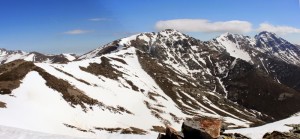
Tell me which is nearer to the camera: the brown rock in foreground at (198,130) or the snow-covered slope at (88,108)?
the brown rock in foreground at (198,130)

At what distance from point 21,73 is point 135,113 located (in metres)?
39.2

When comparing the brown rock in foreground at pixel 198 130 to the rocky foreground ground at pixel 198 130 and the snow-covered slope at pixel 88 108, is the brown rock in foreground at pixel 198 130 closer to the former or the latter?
the rocky foreground ground at pixel 198 130

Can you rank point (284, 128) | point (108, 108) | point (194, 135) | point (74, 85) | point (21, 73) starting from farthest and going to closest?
point (74, 85) < point (108, 108) < point (21, 73) < point (284, 128) < point (194, 135)

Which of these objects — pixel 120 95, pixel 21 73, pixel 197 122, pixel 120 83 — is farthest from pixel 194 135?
pixel 120 83

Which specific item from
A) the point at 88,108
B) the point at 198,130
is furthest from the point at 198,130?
the point at 88,108

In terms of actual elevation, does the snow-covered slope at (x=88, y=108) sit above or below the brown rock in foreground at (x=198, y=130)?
below

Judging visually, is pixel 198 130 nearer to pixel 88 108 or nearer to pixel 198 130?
pixel 198 130

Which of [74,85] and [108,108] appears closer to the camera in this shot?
[108,108]

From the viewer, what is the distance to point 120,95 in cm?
13550

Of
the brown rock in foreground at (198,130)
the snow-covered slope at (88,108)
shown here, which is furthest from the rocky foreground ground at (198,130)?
the snow-covered slope at (88,108)

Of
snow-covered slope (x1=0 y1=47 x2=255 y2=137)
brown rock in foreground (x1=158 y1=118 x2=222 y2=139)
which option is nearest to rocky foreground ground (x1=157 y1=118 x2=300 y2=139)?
brown rock in foreground (x1=158 y1=118 x2=222 y2=139)

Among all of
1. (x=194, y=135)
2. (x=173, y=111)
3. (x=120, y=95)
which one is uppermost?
(x=194, y=135)

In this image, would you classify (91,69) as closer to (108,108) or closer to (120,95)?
(120,95)

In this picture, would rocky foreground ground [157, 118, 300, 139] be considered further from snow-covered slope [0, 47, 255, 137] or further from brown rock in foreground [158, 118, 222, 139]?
snow-covered slope [0, 47, 255, 137]
